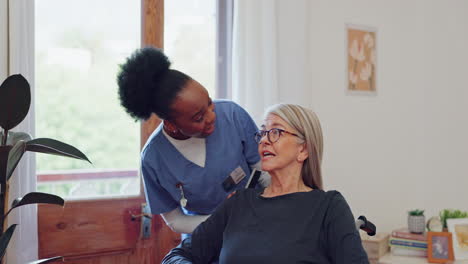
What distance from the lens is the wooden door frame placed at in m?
2.40

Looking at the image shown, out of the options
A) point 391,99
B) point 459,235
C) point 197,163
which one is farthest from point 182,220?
point 391,99

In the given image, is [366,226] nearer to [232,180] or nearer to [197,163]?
[232,180]

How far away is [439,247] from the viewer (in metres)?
2.85

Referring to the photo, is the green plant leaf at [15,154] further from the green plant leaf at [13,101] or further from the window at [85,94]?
the window at [85,94]

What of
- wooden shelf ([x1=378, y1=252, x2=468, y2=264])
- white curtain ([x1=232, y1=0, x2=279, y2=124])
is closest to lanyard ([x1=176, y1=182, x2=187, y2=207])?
white curtain ([x1=232, y1=0, x2=279, y2=124])

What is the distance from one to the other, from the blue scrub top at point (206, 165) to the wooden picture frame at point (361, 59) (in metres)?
1.47

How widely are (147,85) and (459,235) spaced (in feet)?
6.46

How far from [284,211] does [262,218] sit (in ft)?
0.22

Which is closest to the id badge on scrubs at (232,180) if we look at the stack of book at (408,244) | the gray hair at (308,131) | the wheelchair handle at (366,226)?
the gray hair at (308,131)

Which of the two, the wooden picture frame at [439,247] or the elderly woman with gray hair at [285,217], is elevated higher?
the elderly woman with gray hair at [285,217]

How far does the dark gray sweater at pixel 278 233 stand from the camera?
154 centimetres

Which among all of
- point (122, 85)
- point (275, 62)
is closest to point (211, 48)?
point (275, 62)

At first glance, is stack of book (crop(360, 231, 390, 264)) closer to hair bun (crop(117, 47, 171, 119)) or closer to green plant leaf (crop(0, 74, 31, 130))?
hair bun (crop(117, 47, 171, 119))

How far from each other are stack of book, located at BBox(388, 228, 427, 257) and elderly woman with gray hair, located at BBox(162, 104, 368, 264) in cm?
142
